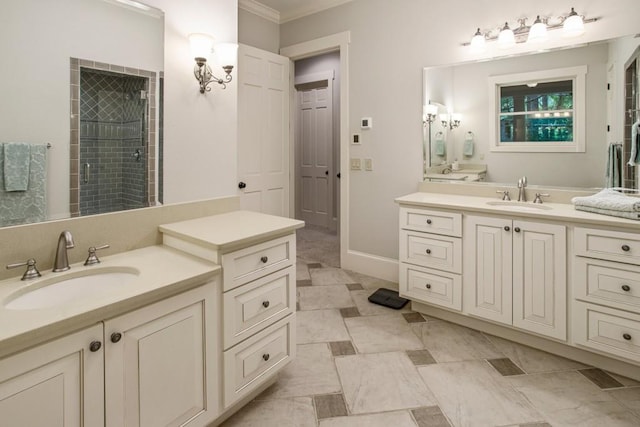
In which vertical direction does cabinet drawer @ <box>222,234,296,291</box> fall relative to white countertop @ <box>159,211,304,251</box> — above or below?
below

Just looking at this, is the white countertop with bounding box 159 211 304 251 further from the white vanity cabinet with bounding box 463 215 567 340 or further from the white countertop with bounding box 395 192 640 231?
the white vanity cabinet with bounding box 463 215 567 340

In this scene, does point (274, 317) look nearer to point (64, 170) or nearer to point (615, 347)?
point (64, 170)

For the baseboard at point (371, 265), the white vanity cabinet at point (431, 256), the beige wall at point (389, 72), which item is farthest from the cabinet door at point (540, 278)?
the baseboard at point (371, 265)

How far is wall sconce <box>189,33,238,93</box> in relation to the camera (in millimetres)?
1975

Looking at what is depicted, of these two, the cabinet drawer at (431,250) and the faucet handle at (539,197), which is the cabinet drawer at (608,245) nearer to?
the faucet handle at (539,197)

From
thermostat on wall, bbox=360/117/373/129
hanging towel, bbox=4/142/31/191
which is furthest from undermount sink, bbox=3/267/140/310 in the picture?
thermostat on wall, bbox=360/117/373/129

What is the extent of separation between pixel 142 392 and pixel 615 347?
228 centimetres

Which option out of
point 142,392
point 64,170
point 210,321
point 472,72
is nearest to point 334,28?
point 472,72

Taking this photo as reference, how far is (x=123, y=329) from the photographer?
1.20 meters

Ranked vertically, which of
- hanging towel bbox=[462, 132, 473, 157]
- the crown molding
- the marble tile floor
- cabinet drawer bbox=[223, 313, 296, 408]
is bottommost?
the marble tile floor

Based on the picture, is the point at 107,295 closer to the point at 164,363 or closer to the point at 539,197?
the point at 164,363

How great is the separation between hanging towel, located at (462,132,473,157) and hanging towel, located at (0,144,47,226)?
273cm

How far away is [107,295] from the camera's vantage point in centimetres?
119

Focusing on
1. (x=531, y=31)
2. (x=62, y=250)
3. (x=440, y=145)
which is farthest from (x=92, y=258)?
(x=531, y=31)
